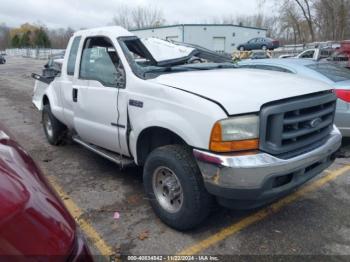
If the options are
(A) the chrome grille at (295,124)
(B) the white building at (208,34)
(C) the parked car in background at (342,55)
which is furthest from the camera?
(B) the white building at (208,34)

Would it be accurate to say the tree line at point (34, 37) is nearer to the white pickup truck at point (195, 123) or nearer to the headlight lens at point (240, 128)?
the white pickup truck at point (195, 123)

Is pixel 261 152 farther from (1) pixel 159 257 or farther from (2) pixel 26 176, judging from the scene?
(2) pixel 26 176

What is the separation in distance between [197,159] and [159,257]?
0.92 metres

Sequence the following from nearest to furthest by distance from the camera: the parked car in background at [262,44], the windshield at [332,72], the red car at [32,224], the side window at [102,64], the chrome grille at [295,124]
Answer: the red car at [32,224]
the chrome grille at [295,124]
the side window at [102,64]
the windshield at [332,72]
the parked car in background at [262,44]

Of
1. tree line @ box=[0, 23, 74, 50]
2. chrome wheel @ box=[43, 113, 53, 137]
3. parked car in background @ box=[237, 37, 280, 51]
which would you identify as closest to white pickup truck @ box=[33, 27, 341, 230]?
chrome wheel @ box=[43, 113, 53, 137]

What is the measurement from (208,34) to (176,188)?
46.5 meters

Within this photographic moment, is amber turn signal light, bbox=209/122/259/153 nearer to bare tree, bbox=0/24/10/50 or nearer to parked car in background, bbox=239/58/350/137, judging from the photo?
parked car in background, bbox=239/58/350/137

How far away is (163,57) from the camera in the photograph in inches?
174

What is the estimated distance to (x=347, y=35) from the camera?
38.6 metres

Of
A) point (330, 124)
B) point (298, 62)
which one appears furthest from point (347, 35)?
point (330, 124)

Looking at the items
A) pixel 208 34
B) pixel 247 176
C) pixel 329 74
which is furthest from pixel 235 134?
pixel 208 34

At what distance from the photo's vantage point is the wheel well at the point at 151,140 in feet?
12.1

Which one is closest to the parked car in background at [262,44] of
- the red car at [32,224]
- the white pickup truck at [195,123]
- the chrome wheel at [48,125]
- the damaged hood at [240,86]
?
the chrome wheel at [48,125]

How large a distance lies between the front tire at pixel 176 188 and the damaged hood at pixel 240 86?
612 mm
